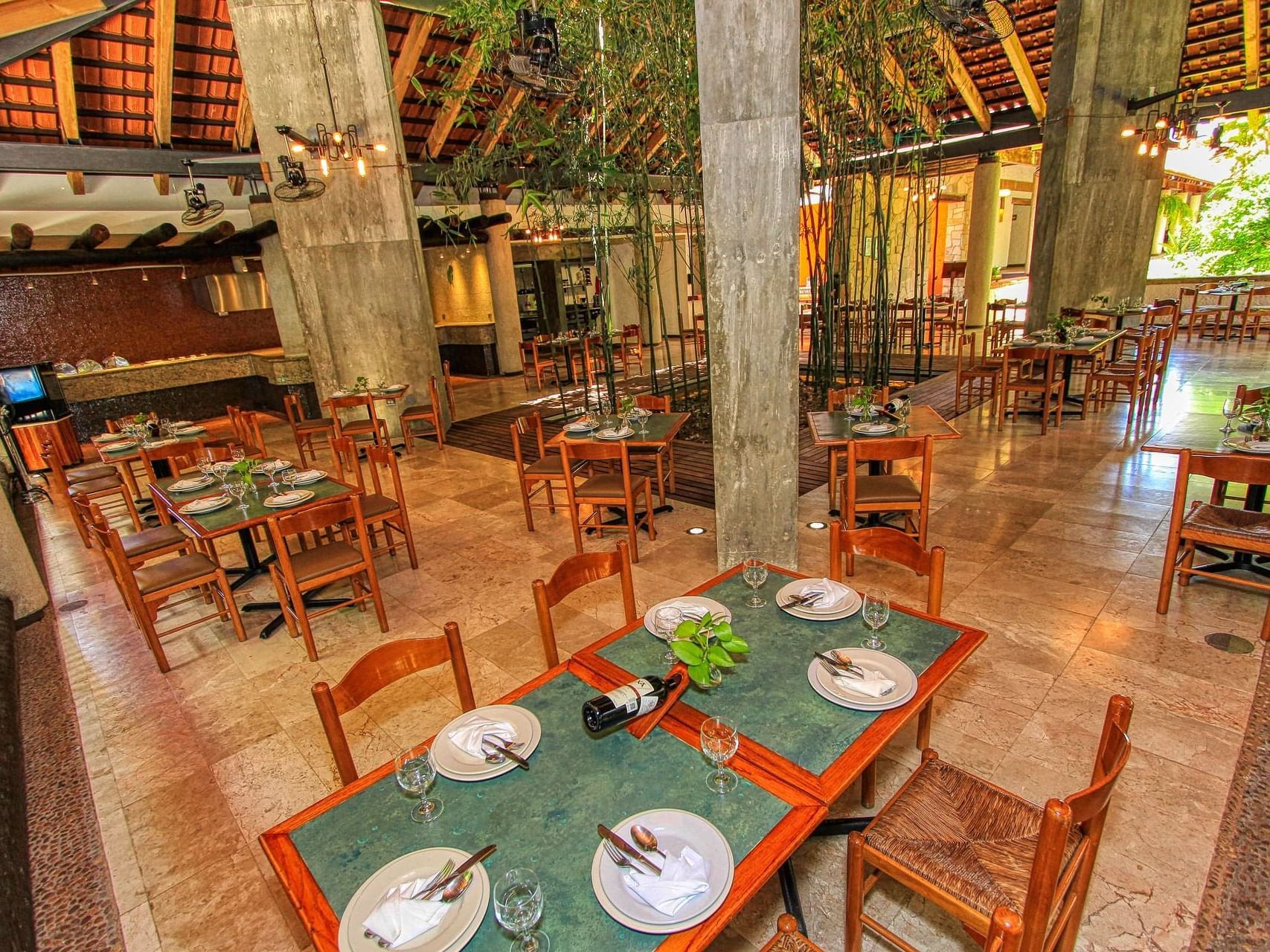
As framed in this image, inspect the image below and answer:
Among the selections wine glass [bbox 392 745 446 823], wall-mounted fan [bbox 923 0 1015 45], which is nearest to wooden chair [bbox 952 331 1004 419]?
wall-mounted fan [bbox 923 0 1015 45]

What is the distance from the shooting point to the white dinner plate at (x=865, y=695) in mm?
1548

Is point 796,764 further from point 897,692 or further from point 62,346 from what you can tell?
point 62,346

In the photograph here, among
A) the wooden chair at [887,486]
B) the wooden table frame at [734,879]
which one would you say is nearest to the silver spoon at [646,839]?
the wooden table frame at [734,879]

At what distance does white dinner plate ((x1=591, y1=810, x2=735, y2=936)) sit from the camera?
1070mm

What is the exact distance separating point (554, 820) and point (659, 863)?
257mm

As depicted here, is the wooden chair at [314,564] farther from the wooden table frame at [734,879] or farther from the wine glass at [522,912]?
the wine glass at [522,912]

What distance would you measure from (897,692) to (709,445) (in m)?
4.96

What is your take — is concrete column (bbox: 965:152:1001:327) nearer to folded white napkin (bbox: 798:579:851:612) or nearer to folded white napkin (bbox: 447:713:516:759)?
folded white napkin (bbox: 798:579:851:612)

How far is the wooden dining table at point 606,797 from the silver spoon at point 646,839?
0.19ft

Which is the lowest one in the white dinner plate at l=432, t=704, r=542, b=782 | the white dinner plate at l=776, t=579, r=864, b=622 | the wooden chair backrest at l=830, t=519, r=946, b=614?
the white dinner plate at l=432, t=704, r=542, b=782

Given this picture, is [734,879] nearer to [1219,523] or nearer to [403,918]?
[403,918]

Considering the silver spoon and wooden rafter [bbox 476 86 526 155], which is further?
wooden rafter [bbox 476 86 526 155]

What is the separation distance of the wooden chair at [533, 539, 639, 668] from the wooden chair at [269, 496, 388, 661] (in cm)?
156

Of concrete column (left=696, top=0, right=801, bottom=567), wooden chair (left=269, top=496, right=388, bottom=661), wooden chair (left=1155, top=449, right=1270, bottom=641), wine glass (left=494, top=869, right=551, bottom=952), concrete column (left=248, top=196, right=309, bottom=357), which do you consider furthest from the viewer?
concrete column (left=248, top=196, right=309, bottom=357)
